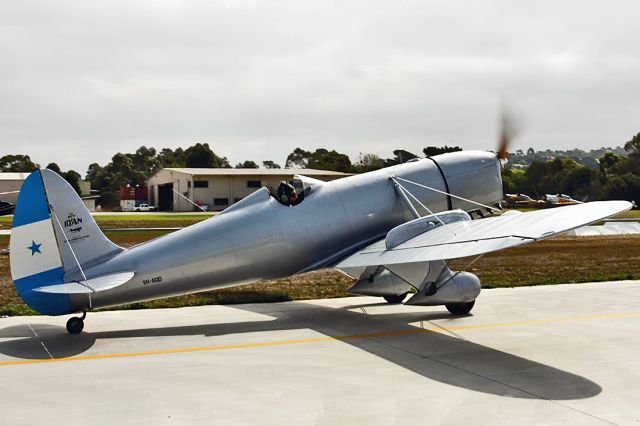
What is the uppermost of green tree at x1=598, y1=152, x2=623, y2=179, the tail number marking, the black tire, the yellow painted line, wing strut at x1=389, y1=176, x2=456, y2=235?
green tree at x1=598, y1=152, x2=623, y2=179

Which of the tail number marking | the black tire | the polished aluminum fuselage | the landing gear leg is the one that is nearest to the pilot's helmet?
the polished aluminum fuselage

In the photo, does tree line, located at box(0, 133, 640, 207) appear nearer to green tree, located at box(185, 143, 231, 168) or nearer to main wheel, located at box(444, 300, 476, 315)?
green tree, located at box(185, 143, 231, 168)

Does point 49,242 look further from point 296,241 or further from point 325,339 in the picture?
point 325,339

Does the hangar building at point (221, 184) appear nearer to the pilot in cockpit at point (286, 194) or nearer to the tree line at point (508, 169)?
the tree line at point (508, 169)

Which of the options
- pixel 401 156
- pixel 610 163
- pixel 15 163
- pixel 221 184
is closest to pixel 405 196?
pixel 401 156

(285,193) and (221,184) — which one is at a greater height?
(221,184)

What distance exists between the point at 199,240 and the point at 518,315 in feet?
17.8

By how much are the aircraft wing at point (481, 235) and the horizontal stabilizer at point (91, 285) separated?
3466 mm

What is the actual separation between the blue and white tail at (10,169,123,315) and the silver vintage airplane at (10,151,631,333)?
14 millimetres

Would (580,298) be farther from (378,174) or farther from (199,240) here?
(199,240)

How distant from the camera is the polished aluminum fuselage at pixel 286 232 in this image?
31.9ft

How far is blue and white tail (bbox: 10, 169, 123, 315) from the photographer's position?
914cm

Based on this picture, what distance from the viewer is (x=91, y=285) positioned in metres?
9.01

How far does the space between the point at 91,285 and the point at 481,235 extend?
5.32 metres
